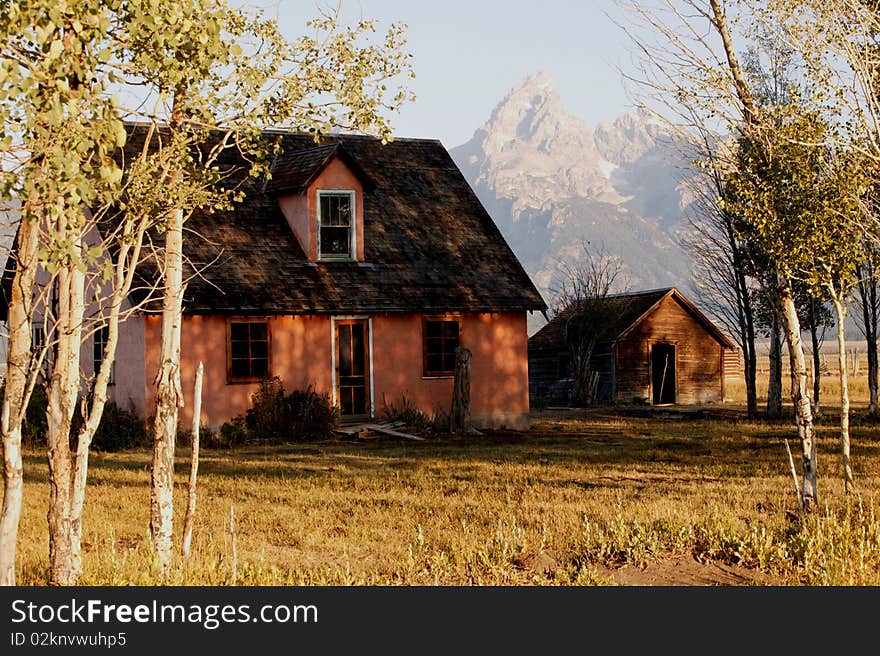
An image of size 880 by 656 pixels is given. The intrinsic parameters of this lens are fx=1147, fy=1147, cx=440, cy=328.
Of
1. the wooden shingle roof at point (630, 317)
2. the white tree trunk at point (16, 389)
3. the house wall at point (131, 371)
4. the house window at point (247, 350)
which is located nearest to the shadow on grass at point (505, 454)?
the house wall at point (131, 371)

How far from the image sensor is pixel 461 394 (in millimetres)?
25375

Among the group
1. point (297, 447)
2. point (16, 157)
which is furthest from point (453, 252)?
point (16, 157)

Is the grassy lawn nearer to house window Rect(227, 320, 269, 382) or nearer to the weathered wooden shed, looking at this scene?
house window Rect(227, 320, 269, 382)

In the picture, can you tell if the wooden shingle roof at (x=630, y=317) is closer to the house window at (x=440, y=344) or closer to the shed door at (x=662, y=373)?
the shed door at (x=662, y=373)

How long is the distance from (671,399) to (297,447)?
2253 cm

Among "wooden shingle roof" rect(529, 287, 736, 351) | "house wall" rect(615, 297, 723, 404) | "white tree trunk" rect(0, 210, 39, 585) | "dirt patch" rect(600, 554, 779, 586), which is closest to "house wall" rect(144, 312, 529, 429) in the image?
"wooden shingle roof" rect(529, 287, 736, 351)

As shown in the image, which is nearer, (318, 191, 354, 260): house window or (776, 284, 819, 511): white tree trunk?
(776, 284, 819, 511): white tree trunk

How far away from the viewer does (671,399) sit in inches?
1658

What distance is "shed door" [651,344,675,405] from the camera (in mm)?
42188

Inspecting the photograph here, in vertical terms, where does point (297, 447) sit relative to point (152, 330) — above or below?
below

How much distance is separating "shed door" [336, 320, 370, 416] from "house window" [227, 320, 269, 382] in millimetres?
1821

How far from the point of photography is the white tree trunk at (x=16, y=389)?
7.80 metres

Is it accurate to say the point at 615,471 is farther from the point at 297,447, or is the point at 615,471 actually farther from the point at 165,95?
the point at 165,95

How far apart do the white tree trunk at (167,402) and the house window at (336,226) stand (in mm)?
15917
